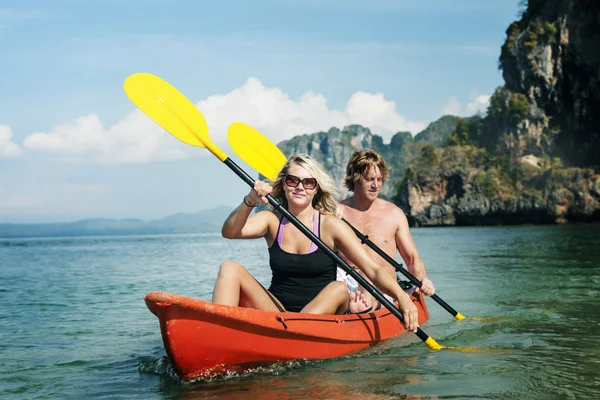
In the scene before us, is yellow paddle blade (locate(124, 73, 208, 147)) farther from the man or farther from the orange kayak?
the orange kayak

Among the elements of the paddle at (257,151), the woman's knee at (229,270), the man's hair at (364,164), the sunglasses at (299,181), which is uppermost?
the paddle at (257,151)

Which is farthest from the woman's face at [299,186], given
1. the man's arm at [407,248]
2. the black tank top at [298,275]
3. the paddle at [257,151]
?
the man's arm at [407,248]

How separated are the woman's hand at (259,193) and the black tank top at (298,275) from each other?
0.35m

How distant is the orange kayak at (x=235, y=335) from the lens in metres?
4.34

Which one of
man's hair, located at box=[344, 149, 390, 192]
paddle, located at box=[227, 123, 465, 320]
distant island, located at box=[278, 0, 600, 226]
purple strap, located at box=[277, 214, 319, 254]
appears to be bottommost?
purple strap, located at box=[277, 214, 319, 254]

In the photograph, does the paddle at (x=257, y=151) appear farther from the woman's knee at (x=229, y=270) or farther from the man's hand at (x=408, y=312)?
the woman's knee at (x=229, y=270)

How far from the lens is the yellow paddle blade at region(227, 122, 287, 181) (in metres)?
7.23

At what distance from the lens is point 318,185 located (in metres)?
5.30

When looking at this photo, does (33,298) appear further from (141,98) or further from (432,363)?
(432,363)

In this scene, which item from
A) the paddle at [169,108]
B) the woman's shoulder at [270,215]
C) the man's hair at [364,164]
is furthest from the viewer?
the man's hair at [364,164]

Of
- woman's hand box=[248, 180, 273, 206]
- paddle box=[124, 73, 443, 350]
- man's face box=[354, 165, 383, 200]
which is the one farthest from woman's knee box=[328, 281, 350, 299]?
paddle box=[124, 73, 443, 350]

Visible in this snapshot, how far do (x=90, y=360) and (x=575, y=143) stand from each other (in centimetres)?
7401

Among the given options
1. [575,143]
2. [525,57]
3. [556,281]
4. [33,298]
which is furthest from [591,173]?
[33,298]

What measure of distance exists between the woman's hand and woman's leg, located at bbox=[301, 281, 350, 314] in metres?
0.92
